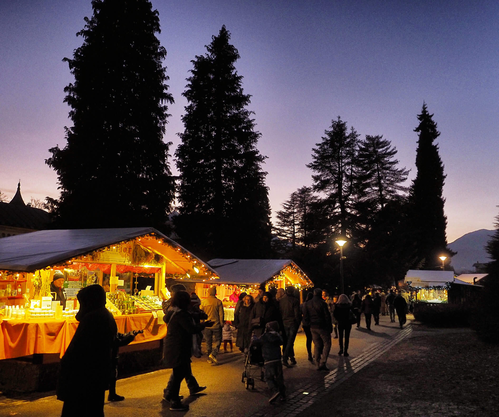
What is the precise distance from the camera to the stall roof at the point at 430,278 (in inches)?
1160

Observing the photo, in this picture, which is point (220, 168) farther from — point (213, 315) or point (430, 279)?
point (213, 315)

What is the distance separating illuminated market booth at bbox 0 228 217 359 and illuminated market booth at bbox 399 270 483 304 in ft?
70.5

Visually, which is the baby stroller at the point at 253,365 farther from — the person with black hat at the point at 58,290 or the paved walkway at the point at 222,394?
the person with black hat at the point at 58,290

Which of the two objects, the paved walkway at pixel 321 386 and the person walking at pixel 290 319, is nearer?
the paved walkway at pixel 321 386

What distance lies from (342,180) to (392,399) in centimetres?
3405

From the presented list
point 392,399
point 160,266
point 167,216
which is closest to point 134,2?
point 167,216

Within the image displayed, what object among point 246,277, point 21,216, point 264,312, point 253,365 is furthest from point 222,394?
point 21,216

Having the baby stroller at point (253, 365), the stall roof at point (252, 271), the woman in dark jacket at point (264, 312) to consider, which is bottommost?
the baby stroller at point (253, 365)

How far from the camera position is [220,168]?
32094mm

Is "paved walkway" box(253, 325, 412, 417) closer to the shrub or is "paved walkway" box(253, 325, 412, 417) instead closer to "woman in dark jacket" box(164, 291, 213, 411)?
"woman in dark jacket" box(164, 291, 213, 411)

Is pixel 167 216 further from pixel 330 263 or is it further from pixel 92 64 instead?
pixel 330 263

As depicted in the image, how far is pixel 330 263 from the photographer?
36875 mm

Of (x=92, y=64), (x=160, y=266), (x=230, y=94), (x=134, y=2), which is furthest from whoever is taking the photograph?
(x=230, y=94)

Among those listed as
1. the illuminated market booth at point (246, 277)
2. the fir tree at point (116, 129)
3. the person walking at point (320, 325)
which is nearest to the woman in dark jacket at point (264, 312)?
the person walking at point (320, 325)
